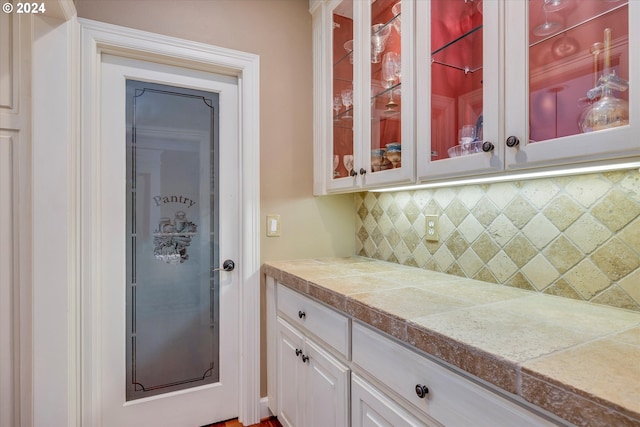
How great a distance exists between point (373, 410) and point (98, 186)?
1619mm

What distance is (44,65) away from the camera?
1475 millimetres

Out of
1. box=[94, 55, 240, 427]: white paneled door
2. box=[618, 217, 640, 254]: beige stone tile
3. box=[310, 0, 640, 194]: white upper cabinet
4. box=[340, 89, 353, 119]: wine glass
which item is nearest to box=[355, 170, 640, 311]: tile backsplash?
box=[618, 217, 640, 254]: beige stone tile

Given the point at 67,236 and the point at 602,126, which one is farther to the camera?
the point at 67,236

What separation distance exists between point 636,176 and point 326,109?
142 cm

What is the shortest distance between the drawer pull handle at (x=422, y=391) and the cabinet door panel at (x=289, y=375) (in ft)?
2.43

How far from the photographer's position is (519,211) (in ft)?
4.26

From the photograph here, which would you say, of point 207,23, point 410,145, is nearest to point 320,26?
point 207,23

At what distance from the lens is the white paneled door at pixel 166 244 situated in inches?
67.8

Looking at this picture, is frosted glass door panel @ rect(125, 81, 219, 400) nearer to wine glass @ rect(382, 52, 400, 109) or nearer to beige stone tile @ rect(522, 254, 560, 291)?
wine glass @ rect(382, 52, 400, 109)

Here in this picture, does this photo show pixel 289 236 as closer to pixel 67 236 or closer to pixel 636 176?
pixel 67 236

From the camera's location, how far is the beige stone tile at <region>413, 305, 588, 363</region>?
71 cm

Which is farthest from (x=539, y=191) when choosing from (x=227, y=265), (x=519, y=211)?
(x=227, y=265)

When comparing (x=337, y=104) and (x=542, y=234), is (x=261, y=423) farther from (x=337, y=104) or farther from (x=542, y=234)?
(x=337, y=104)

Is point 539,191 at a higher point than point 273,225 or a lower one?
higher
